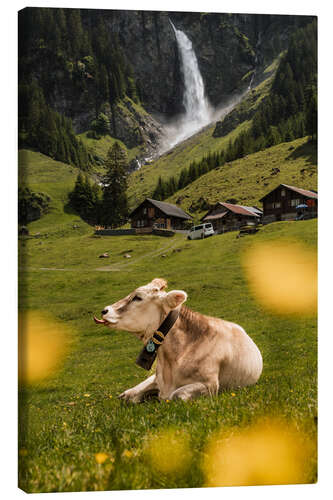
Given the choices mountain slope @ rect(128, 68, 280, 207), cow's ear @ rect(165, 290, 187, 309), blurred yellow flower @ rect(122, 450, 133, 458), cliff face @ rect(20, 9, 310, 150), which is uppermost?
cliff face @ rect(20, 9, 310, 150)

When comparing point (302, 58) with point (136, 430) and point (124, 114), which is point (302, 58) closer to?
point (124, 114)

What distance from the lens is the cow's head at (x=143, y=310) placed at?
471 cm

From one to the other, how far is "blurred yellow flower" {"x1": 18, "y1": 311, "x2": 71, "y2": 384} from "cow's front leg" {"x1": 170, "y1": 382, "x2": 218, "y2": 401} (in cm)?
205

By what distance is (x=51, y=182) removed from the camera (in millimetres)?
6418

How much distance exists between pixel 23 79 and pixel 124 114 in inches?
84.8

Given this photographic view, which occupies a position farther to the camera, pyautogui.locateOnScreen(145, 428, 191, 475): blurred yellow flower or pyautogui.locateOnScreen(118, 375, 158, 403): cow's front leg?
pyautogui.locateOnScreen(118, 375, 158, 403): cow's front leg

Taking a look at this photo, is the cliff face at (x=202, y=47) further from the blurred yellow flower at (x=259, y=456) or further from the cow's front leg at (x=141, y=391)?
the blurred yellow flower at (x=259, y=456)

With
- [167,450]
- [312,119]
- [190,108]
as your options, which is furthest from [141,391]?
[190,108]

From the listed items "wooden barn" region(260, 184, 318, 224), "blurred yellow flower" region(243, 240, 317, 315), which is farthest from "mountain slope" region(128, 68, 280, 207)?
"blurred yellow flower" region(243, 240, 317, 315)

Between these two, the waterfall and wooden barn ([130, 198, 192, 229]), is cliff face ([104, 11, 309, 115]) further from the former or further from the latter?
wooden barn ([130, 198, 192, 229])

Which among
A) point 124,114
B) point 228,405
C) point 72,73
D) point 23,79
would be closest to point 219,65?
point 124,114

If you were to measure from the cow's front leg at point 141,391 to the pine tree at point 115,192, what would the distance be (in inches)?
117

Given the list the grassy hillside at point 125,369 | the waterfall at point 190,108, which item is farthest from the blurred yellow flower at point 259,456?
the waterfall at point 190,108

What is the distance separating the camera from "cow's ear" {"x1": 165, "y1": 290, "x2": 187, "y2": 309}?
4.74 metres
